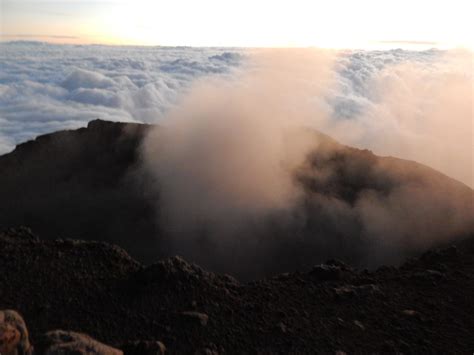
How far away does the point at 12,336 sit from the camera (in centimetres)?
685

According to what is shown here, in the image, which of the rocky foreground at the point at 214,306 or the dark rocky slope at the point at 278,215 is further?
the dark rocky slope at the point at 278,215

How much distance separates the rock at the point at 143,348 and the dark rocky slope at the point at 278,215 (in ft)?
44.5

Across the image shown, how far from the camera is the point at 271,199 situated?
2608 cm

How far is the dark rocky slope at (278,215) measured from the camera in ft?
74.6

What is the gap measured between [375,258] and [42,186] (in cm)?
1950

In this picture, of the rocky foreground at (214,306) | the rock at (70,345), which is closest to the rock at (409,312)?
the rocky foreground at (214,306)

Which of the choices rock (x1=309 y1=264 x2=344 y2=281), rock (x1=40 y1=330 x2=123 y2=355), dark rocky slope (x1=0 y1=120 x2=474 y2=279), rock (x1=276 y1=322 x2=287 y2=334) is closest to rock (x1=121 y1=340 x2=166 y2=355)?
rock (x1=40 y1=330 x2=123 y2=355)

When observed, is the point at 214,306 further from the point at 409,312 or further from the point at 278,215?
the point at 278,215

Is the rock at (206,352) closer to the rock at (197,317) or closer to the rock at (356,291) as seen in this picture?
the rock at (197,317)

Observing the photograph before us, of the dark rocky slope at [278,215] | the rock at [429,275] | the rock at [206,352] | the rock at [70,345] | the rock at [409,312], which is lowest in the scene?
the dark rocky slope at [278,215]

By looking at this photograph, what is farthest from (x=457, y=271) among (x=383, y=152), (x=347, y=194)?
(x=383, y=152)

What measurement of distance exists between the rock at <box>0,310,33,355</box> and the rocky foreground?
26cm

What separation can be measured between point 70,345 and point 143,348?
143cm

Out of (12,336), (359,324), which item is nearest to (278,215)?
(359,324)
